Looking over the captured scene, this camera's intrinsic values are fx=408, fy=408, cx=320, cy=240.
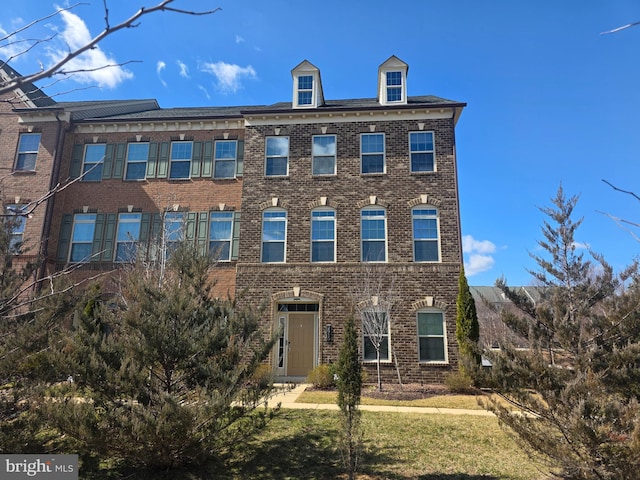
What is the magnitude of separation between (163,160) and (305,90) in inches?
255

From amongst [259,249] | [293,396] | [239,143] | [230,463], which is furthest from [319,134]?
[230,463]

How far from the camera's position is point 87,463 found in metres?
6.17

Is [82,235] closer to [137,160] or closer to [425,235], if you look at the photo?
[137,160]

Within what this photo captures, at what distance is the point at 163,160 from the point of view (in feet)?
55.1

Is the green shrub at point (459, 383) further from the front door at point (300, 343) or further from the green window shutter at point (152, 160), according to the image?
the green window shutter at point (152, 160)

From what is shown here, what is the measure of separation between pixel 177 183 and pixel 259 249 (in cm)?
464

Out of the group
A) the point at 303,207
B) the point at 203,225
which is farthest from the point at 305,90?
the point at 203,225

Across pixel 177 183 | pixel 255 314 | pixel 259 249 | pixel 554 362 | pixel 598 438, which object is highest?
pixel 177 183

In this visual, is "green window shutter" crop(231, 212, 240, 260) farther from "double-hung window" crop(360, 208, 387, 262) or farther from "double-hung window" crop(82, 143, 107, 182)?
"double-hung window" crop(82, 143, 107, 182)

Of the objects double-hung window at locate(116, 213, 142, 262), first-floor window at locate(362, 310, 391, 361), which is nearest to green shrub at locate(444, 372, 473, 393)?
first-floor window at locate(362, 310, 391, 361)

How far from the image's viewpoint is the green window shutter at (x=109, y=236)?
52.6 feet

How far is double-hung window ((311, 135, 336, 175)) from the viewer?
15656 millimetres

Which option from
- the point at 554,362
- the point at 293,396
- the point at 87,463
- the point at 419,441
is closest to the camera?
the point at 554,362

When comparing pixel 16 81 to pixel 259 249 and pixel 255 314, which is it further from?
pixel 259 249
